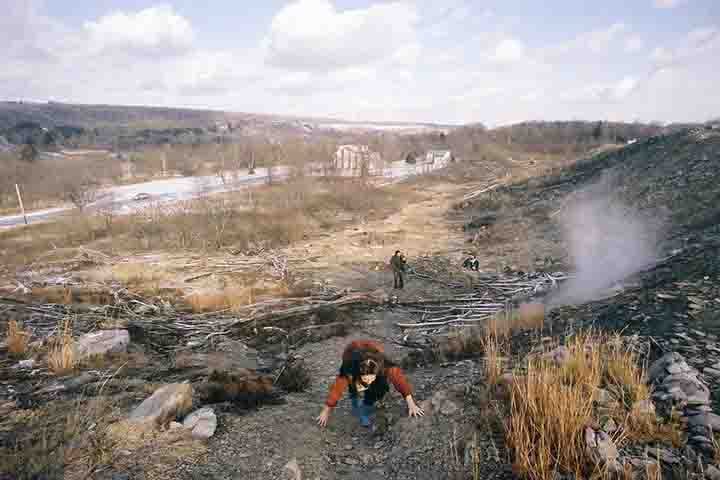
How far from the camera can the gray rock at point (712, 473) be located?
2.38 m

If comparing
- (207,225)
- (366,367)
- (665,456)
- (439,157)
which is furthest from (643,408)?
(439,157)

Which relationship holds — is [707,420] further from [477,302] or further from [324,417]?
[477,302]

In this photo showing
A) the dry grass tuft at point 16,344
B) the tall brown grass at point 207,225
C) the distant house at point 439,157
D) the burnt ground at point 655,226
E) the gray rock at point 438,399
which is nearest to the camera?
the gray rock at point 438,399

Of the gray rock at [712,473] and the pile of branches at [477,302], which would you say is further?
the pile of branches at [477,302]

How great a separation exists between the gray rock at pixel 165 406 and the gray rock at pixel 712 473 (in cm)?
421

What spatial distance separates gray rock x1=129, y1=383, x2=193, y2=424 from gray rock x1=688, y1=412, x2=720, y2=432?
432cm

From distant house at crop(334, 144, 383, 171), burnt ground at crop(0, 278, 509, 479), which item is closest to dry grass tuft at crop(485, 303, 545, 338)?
burnt ground at crop(0, 278, 509, 479)

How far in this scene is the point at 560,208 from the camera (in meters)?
18.1

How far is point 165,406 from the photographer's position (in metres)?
3.91

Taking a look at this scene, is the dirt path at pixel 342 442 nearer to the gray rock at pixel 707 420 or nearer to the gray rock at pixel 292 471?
the gray rock at pixel 292 471

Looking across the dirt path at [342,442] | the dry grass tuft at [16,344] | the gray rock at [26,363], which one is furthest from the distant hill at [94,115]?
the dirt path at [342,442]

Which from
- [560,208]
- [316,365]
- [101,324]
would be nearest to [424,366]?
[316,365]

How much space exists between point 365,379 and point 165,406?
201cm

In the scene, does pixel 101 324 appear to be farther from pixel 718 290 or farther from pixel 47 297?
pixel 718 290
